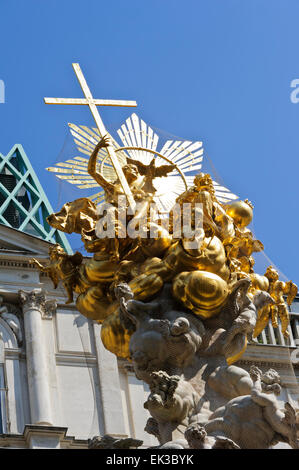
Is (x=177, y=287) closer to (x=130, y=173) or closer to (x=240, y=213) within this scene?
(x=240, y=213)

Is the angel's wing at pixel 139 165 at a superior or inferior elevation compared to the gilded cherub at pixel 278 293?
superior

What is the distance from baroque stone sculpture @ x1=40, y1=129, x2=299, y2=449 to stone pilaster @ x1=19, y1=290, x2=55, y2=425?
1368 cm

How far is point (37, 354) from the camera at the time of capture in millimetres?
26484

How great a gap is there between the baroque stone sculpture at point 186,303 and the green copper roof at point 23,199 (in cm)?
1847

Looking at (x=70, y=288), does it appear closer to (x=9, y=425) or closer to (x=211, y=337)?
(x=211, y=337)

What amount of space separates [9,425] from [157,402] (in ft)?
49.9

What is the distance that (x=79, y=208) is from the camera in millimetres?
11898

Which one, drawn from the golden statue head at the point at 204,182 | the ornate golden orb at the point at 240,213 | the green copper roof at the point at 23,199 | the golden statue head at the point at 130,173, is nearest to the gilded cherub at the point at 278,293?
the ornate golden orb at the point at 240,213

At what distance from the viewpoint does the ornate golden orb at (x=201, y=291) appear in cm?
1076

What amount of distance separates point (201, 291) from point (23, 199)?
2214cm

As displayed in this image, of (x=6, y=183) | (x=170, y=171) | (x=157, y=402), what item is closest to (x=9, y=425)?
(x=6, y=183)

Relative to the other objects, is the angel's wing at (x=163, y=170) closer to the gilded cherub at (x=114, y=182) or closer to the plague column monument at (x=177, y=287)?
the plague column monument at (x=177, y=287)
